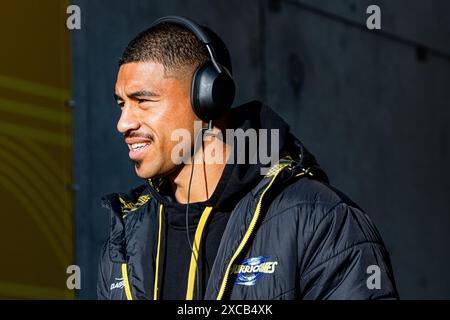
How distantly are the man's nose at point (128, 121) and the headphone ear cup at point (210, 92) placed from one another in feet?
0.66

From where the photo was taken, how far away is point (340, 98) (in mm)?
7520

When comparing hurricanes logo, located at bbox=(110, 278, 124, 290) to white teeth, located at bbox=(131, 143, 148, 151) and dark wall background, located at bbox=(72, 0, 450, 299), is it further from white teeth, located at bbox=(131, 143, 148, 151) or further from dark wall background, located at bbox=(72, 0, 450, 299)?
dark wall background, located at bbox=(72, 0, 450, 299)

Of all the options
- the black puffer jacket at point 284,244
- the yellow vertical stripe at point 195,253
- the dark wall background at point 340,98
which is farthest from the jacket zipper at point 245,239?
Result: the dark wall background at point 340,98

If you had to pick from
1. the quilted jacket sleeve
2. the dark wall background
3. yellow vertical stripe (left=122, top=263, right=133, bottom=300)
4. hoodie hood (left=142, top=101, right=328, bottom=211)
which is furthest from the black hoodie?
the dark wall background

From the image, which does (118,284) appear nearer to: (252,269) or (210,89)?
(252,269)

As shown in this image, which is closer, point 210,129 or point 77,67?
point 210,129

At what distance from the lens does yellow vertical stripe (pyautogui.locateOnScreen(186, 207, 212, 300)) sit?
3.26 m

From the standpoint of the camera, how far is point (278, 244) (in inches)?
123

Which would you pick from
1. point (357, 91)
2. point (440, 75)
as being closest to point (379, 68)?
point (357, 91)

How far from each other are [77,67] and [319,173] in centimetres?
261

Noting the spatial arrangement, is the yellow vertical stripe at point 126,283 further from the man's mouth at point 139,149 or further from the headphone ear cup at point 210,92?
the headphone ear cup at point 210,92

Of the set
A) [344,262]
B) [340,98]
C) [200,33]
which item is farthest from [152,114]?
[340,98]

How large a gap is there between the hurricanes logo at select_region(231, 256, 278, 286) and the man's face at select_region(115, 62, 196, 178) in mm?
455
